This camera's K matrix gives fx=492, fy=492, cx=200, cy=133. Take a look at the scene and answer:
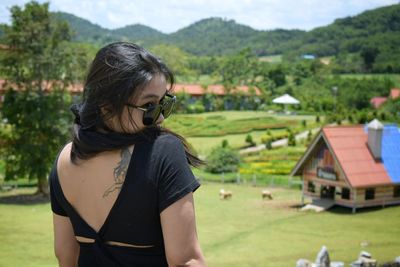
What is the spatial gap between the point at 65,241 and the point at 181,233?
0.83 metres

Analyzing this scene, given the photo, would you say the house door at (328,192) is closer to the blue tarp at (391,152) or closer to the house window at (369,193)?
the house window at (369,193)

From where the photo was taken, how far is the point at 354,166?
22594mm

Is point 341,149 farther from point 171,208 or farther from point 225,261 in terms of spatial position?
point 171,208

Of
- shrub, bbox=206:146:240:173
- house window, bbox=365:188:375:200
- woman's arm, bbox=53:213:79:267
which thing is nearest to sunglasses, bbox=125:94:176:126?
woman's arm, bbox=53:213:79:267

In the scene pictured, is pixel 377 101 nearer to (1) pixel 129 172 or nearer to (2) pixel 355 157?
(2) pixel 355 157

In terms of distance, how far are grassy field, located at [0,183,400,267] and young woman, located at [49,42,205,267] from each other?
12894 mm

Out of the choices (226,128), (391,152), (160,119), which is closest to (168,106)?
(160,119)

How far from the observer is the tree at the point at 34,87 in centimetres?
2767

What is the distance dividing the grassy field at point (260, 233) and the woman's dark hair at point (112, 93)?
13.0 meters

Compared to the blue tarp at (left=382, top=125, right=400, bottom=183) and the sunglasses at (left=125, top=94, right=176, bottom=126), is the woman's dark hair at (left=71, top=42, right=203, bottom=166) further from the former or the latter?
the blue tarp at (left=382, top=125, right=400, bottom=183)

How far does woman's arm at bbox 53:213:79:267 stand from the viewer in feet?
8.38

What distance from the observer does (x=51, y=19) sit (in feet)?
93.9

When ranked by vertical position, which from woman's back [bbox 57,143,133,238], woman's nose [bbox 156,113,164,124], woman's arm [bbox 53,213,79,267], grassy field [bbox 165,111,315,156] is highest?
woman's nose [bbox 156,113,164,124]

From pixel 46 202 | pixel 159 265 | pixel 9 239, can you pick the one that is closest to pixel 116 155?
pixel 159 265
